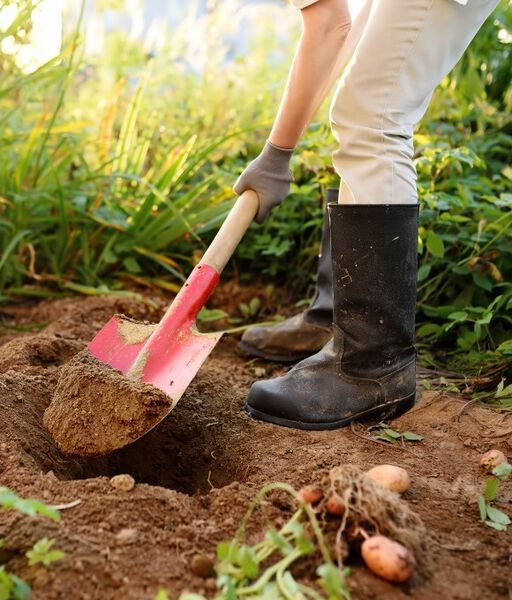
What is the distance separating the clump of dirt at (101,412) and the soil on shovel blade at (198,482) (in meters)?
0.07

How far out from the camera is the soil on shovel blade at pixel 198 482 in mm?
1158

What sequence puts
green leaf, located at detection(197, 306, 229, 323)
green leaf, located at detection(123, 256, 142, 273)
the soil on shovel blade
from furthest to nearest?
green leaf, located at detection(123, 256, 142, 273) < green leaf, located at detection(197, 306, 229, 323) < the soil on shovel blade

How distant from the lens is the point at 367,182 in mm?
1784

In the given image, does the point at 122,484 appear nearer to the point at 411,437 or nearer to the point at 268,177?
the point at 411,437

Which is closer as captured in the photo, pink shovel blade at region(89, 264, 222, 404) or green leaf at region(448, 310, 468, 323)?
pink shovel blade at region(89, 264, 222, 404)

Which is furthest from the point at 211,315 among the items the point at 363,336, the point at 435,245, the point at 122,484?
the point at 122,484

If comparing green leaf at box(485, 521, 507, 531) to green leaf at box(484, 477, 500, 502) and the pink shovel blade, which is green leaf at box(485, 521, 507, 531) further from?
the pink shovel blade

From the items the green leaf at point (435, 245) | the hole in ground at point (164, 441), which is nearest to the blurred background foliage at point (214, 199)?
the green leaf at point (435, 245)

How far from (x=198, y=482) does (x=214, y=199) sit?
165 cm

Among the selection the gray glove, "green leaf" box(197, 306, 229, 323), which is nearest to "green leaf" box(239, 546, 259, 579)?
the gray glove

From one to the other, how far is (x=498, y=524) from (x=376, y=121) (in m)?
0.94

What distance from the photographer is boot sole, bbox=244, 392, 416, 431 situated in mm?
1857

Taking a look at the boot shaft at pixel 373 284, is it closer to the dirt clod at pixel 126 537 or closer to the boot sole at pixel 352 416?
the boot sole at pixel 352 416

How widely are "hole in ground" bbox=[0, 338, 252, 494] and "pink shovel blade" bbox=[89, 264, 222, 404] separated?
0.17 meters
